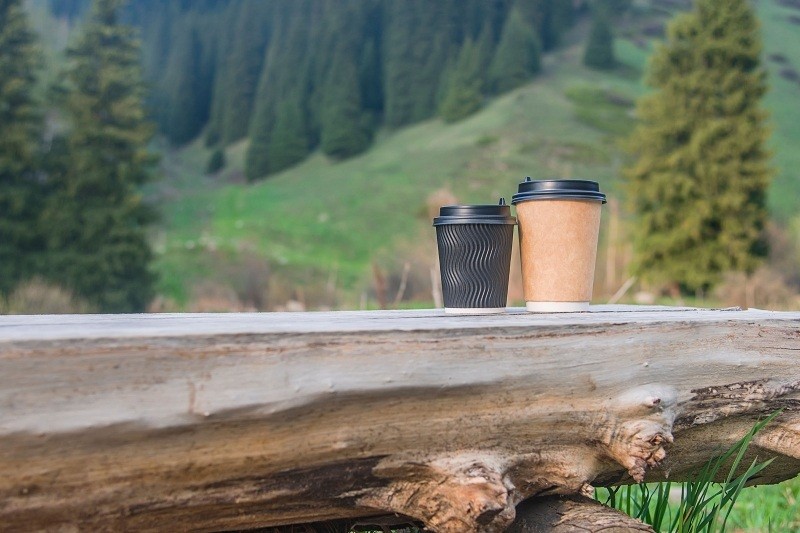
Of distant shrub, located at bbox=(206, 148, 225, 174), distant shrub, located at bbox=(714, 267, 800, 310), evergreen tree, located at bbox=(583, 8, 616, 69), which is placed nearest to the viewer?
distant shrub, located at bbox=(714, 267, 800, 310)

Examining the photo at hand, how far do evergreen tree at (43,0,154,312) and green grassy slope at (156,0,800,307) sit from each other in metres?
2.23

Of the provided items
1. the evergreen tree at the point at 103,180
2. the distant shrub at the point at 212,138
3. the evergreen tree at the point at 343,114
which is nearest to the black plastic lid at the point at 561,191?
the evergreen tree at the point at 103,180

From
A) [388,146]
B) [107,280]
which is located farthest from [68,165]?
[388,146]

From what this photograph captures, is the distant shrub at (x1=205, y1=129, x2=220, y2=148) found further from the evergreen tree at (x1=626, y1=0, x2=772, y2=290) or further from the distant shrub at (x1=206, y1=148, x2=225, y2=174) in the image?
the evergreen tree at (x1=626, y1=0, x2=772, y2=290)

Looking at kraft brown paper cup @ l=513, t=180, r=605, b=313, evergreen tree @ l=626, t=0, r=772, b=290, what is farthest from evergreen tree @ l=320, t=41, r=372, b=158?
kraft brown paper cup @ l=513, t=180, r=605, b=313

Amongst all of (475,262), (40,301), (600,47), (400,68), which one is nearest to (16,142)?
(40,301)

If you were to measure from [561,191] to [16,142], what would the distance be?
1137cm

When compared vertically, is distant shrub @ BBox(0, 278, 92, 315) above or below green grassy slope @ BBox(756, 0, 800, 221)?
below

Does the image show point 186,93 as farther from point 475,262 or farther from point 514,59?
point 475,262

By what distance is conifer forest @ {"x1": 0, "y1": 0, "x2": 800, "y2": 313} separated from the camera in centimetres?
1107

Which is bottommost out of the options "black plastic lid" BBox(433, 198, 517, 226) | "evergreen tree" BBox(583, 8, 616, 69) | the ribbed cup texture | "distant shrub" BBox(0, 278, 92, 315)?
"distant shrub" BBox(0, 278, 92, 315)

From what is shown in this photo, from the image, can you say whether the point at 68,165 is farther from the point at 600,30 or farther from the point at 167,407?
the point at 600,30

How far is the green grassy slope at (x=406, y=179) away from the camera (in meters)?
16.9

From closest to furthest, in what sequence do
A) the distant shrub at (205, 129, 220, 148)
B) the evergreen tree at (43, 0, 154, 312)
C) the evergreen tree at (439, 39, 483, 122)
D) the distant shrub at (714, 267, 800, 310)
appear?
the distant shrub at (714, 267, 800, 310) < the evergreen tree at (43, 0, 154, 312) < the evergreen tree at (439, 39, 483, 122) < the distant shrub at (205, 129, 220, 148)
